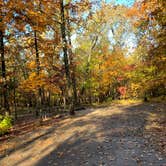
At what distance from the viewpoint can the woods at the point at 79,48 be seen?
15094mm

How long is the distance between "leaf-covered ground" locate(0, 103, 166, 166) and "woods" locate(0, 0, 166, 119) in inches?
159

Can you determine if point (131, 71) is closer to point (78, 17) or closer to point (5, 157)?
point (78, 17)

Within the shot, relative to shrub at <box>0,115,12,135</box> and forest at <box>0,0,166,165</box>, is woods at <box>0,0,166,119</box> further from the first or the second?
shrub at <box>0,115,12,135</box>

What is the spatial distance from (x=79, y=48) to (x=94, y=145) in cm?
3226

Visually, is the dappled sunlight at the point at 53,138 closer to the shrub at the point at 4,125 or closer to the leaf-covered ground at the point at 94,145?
the leaf-covered ground at the point at 94,145

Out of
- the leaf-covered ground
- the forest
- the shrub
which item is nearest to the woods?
the forest

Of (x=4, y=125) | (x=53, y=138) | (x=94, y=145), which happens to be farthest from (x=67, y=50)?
(x=94, y=145)

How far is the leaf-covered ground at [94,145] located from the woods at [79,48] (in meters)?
4.04

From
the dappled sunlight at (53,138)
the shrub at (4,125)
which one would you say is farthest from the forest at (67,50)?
the dappled sunlight at (53,138)

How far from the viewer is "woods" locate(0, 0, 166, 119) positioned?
49.5ft

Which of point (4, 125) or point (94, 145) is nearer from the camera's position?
point (94, 145)

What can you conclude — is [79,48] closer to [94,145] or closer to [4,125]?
[4,125]

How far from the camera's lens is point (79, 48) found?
135ft

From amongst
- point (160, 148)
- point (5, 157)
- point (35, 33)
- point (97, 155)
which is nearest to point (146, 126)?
point (160, 148)
